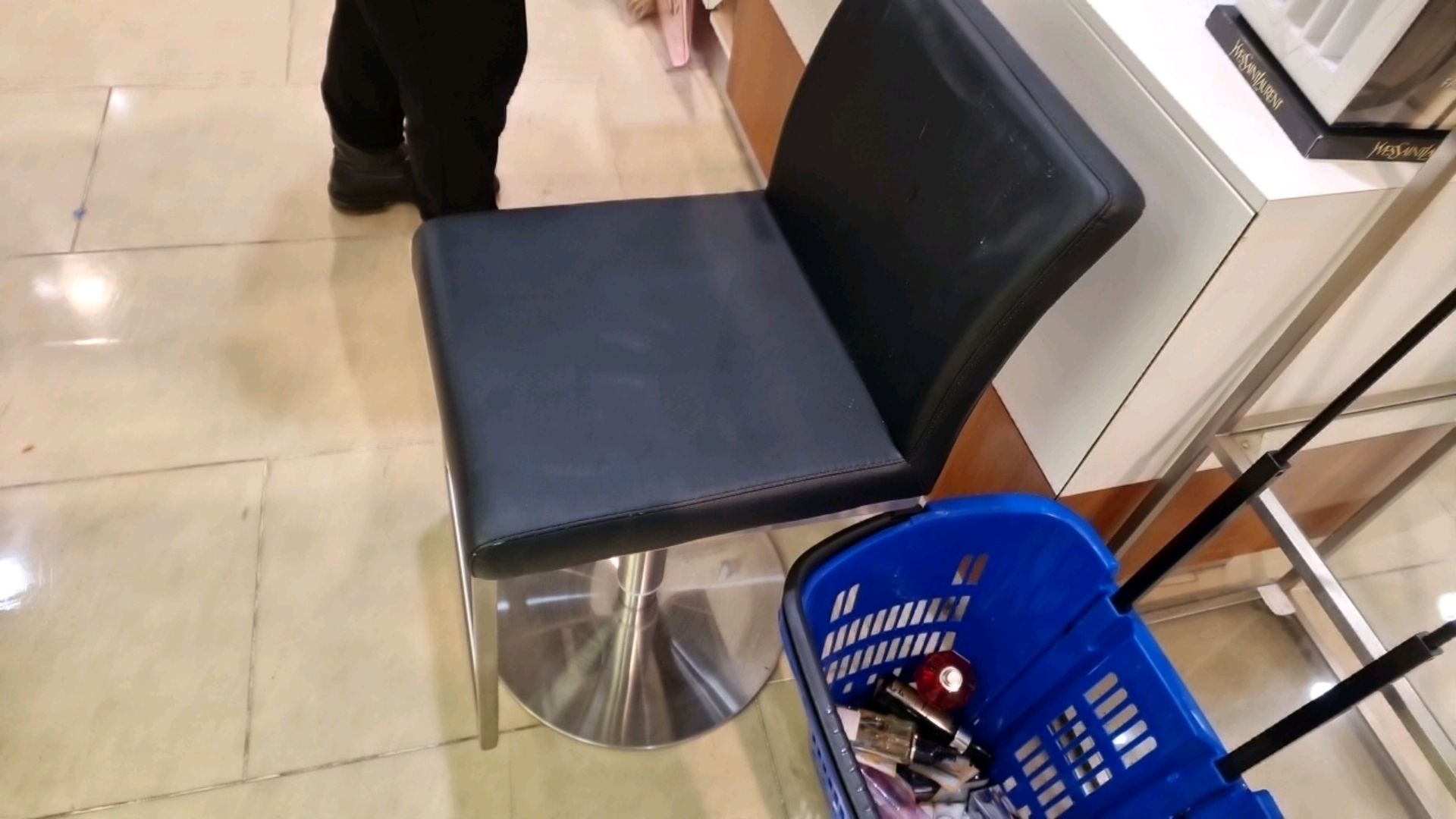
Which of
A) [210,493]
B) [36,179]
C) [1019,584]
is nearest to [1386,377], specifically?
[1019,584]

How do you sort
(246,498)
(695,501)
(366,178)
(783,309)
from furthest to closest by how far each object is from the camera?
1. (366,178)
2. (246,498)
3. (783,309)
4. (695,501)

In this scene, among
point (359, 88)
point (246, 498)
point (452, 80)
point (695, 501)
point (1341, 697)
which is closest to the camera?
point (1341, 697)

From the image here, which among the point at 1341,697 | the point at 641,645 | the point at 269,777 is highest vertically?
the point at 1341,697

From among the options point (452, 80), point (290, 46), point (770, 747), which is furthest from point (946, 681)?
point (290, 46)

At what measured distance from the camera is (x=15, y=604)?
1.20 metres

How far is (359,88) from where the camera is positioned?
4.97ft

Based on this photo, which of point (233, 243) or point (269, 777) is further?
point (233, 243)

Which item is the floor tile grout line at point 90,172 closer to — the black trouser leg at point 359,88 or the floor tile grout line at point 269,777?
the black trouser leg at point 359,88

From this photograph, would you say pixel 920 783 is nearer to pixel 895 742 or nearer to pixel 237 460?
pixel 895 742

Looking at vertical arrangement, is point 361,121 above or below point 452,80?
below

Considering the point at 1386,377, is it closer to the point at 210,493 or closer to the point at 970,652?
the point at 970,652

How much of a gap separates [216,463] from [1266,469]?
1.29 m

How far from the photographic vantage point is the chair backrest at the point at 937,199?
0.74 m

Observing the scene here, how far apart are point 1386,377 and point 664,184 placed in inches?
49.1
